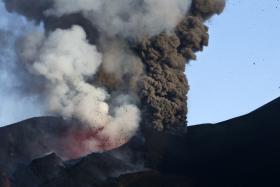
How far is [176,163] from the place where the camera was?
58.7 metres

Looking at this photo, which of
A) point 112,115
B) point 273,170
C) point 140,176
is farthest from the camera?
point 112,115

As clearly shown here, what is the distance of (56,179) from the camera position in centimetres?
5709

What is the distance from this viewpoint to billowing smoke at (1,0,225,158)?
2325 inches

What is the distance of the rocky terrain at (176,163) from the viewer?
54.8 m

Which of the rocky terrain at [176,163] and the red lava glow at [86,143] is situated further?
the red lava glow at [86,143]

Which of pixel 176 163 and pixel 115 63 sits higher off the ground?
pixel 115 63

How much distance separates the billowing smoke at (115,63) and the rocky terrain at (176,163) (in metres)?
2.31

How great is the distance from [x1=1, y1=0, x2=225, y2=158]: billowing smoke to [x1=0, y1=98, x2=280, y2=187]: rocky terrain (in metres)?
2.31

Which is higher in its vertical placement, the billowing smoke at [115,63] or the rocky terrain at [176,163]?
the billowing smoke at [115,63]

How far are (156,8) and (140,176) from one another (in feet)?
51.4

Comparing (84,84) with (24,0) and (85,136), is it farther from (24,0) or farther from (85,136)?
(24,0)

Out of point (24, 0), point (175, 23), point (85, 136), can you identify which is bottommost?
point (85, 136)

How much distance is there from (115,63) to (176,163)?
1112 cm

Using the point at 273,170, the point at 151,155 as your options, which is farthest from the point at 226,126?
the point at 273,170
